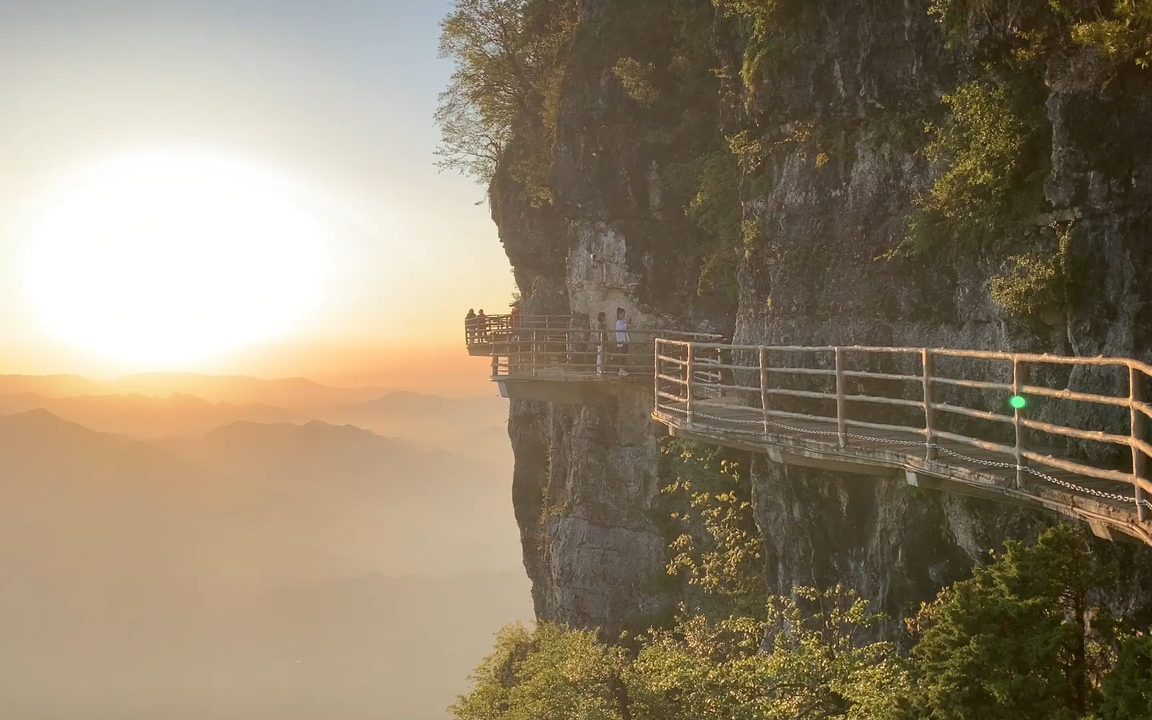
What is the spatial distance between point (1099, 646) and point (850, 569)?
23.8 ft

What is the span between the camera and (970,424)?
14562mm

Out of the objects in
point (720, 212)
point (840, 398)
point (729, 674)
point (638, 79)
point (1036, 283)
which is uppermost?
point (638, 79)

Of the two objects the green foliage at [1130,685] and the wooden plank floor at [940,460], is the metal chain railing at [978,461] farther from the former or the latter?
the green foliage at [1130,685]

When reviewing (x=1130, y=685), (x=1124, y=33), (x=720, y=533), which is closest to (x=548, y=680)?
(x=720, y=533)

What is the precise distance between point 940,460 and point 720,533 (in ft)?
44.4

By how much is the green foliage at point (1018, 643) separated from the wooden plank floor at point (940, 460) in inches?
21.8

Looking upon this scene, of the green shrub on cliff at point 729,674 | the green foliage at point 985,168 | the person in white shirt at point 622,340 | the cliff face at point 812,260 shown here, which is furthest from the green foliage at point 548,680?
the green foliage at point 985,168

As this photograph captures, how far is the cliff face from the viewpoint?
1245cm

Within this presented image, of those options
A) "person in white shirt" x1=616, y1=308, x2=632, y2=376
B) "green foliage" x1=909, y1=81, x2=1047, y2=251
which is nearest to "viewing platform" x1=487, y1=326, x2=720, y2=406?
"person in white shirt" x1=616, y1=308, x2=632, y2=376

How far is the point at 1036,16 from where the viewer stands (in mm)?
13273

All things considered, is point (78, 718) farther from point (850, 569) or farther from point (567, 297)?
point (850, 569)

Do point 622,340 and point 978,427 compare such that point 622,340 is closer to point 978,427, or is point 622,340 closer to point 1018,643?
point 978,427

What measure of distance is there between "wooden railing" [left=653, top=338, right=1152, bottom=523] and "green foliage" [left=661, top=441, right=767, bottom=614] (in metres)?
3.29

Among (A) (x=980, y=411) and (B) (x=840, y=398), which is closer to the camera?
(A) (x=980, y=411)
